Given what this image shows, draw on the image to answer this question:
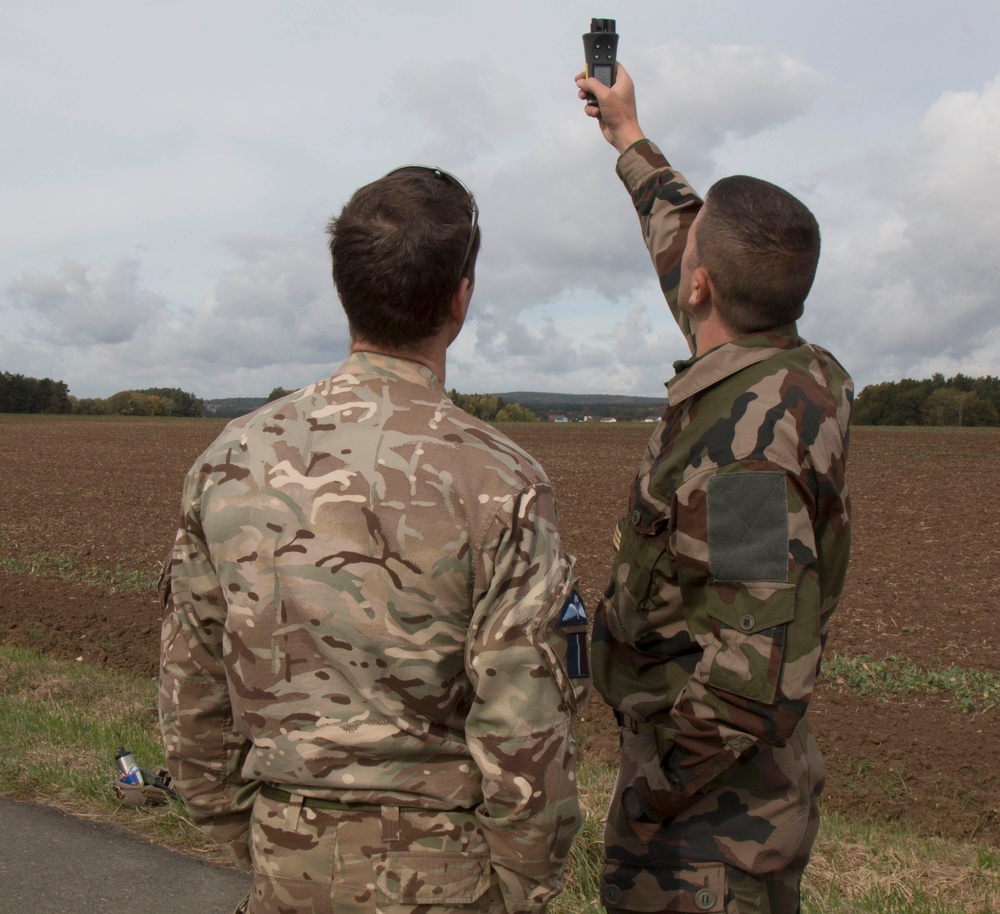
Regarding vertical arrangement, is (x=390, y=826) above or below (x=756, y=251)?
below

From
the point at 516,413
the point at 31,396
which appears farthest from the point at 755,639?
the point at 31,396

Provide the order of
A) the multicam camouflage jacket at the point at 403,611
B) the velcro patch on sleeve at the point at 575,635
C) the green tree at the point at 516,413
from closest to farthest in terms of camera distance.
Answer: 1. the multicam camouflage jacket at the point at 403,611
2. the velcro patch on sleeve at the point at 575,635
3. the green tree at the point at 516,413

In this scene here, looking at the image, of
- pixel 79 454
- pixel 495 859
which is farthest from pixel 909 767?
pixel 79 454

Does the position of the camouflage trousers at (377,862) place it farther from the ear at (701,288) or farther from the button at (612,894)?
the ear at (701,288)

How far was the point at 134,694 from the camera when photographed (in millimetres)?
6727

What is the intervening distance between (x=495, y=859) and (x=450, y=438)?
802 millimetres

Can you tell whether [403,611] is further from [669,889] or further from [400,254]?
[669,889]

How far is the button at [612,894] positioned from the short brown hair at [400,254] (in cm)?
130

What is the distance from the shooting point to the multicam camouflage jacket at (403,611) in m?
1.76

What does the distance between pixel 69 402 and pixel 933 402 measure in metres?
81.7

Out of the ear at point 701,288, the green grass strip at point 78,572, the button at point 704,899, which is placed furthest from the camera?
the green grass strip at point 78,572

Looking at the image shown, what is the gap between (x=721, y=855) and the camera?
207 cm

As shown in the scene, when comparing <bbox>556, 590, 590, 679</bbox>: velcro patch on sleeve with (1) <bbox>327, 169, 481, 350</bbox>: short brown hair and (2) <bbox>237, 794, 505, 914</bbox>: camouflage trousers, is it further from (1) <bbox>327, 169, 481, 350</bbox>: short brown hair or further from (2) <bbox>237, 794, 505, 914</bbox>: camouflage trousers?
(1) <bbox>327, 169, 481, 350</bbox>: short brown hair

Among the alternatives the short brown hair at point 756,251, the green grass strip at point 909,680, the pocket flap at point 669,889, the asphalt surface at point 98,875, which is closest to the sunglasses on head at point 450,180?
the short brown hair at point 756,251
